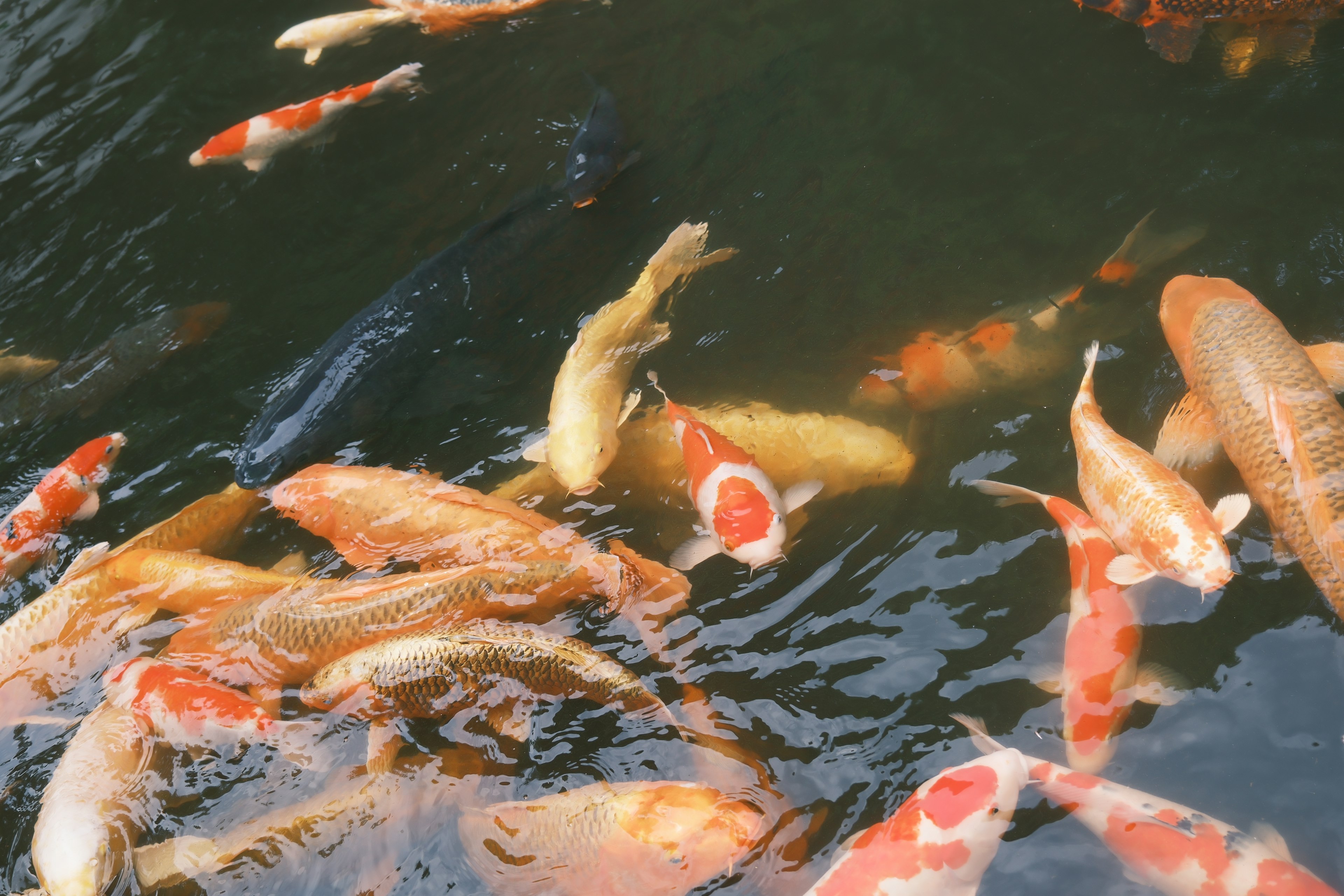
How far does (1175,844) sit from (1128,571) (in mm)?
817

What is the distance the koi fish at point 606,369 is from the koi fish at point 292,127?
265 cm

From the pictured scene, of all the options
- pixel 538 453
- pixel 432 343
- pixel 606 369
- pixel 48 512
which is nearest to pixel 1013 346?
pixel 606 369

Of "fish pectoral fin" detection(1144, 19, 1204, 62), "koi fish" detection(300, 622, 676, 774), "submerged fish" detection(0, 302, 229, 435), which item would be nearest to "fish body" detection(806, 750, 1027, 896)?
"koi fish" detection(300, 622, 676, 774)

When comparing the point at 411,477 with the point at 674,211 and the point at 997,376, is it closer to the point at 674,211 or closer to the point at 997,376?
the point at 674,211

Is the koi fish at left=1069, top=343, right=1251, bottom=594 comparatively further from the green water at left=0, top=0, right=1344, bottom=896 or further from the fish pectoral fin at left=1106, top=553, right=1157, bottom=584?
the green water at left=0, top=0, right=1344, bottom=896

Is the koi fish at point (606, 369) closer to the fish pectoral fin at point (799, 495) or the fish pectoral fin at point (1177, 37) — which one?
the fish pectoral fin at point (799, 495)

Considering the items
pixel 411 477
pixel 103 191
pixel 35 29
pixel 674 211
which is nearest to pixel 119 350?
pixel 103 191

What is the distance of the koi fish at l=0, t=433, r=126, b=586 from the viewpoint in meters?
3.95

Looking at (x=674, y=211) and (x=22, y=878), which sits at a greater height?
(x=674, y=211)

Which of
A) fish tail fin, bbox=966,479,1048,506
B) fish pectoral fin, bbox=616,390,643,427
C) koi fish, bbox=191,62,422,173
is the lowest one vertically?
fish tail fin, bbox=966,479,1048,506

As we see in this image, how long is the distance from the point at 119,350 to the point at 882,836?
4.70 metres

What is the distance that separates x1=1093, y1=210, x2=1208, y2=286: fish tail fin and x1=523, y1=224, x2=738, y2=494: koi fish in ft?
5.75

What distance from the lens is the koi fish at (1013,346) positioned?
3.57 m

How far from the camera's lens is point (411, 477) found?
3.68 meters
